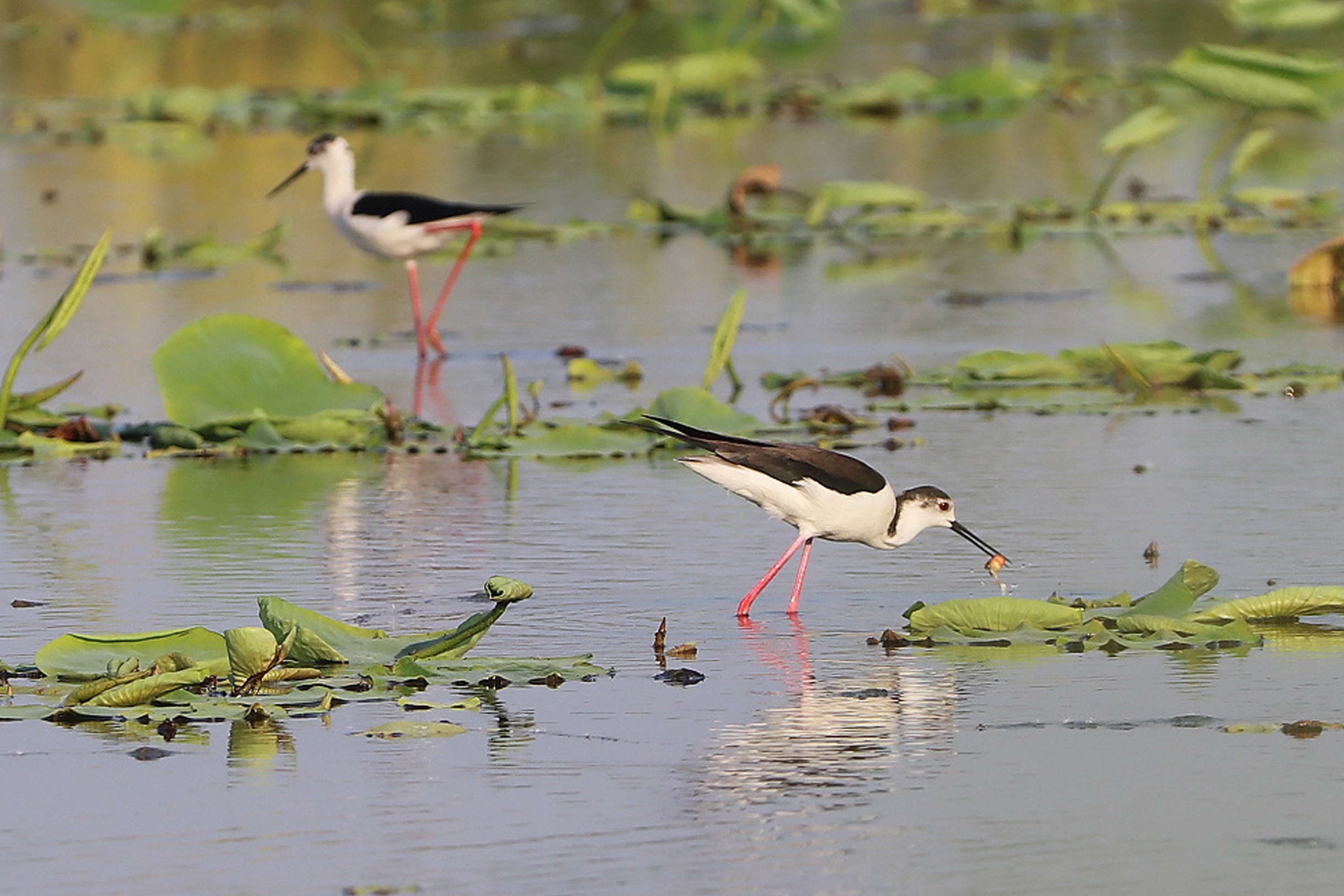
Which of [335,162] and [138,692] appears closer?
[138,692]

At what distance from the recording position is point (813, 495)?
7.11m

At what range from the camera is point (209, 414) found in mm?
9797

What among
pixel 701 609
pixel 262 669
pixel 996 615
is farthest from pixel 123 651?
pixel 996 615

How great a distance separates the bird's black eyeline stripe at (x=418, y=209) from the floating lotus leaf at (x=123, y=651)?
23.2 feet

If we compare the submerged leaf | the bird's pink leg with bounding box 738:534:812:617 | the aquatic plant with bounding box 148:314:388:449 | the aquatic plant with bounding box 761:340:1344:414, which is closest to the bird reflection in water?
the bird's pink leg with bounding box 738:534:812:617

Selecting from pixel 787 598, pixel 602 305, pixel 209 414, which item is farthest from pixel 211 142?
pixel 787 598

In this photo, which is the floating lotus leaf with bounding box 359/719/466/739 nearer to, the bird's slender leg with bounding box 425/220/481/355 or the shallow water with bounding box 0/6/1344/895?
the shallow water with bounding box 0/6/1344/895

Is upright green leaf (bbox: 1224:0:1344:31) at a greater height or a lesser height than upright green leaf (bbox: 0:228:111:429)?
greater

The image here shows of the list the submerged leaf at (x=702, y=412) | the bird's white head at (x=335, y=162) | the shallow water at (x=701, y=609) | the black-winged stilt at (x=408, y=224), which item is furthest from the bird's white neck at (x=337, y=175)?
the submerged leaf at (x=702, y=412)

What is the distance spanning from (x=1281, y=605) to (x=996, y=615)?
2.41 feet

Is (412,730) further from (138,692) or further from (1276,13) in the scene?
(1276,13)

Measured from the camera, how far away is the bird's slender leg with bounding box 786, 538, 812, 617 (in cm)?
709

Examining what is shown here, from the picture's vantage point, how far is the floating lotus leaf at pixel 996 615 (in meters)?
6.62

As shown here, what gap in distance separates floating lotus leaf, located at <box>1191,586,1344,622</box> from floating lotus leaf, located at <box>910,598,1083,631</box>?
0.34m
